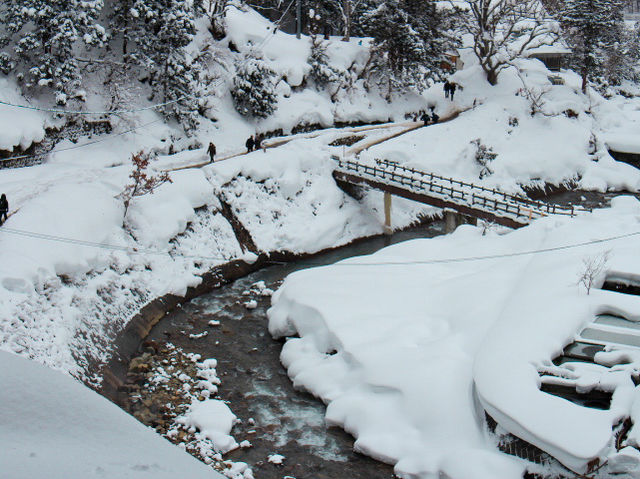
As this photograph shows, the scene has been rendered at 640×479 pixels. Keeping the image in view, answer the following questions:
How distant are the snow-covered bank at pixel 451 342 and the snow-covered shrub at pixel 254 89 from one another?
15978mm

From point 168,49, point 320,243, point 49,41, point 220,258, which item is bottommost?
point 320,243

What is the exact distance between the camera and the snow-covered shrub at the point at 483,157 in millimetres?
43062

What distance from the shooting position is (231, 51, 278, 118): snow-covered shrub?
4084 cm

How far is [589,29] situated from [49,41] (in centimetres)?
4132

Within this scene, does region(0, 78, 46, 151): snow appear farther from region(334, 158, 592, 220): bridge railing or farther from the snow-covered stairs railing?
region(334, 158, 592, 220): bridge railing

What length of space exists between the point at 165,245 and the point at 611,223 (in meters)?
19.3

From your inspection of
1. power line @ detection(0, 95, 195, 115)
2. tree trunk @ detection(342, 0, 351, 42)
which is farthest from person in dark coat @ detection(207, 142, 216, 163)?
tree trunk @ detection(342, 0, 351, 42)

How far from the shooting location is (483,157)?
43469 mm

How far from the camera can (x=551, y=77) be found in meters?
56.4

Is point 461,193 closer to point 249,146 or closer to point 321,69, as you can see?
point 249,146

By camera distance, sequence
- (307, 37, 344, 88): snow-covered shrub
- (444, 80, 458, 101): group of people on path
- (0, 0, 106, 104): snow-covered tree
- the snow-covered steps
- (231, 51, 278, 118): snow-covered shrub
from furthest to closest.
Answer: (444, 80, 458, 101): group of people on path < (307, 37, 344, 88): snow-covered shrub < (231, 51, 278, 118): snow-covered shrub < (0, 0, 106, 104): snow-covered tree < the snow-covered steps

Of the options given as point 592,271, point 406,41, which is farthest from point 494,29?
point 592,271

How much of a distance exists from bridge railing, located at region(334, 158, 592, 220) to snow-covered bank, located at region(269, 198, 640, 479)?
211 centimetres

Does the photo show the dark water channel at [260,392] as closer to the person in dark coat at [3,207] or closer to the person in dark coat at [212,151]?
the person in dark coat at [3,207]
